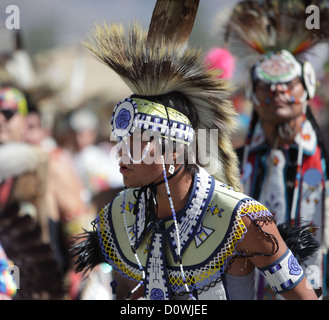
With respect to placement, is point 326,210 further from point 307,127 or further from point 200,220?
point 200,220

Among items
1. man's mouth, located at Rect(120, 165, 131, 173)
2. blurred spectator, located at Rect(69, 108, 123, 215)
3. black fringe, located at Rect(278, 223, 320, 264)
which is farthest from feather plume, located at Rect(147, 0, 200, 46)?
blurred spectator, located at Rect(69, 108, 123, 215)

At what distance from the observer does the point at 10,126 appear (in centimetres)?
570

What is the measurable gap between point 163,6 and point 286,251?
1.27 meters

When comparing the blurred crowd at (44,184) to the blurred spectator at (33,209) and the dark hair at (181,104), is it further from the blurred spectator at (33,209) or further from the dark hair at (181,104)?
the dark hair at (181,104)

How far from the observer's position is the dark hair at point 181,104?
2.58m

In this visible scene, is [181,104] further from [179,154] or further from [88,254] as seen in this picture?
[88,254]

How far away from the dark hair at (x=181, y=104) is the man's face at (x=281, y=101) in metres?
1.43

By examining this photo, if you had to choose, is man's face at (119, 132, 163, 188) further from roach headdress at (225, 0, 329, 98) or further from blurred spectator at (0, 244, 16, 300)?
roach headdress at (225, 0, 329, 98)

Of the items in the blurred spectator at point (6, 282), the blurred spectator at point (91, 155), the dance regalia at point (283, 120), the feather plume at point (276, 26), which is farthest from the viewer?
the blurred spectator at point (91, 155)

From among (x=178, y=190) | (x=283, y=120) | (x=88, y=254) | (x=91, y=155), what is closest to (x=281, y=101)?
(x=283, y=120)

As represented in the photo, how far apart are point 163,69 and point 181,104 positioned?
0.64 feet

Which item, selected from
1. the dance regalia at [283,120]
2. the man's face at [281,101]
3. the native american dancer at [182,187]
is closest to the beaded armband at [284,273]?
the native american dancer at [182,187]

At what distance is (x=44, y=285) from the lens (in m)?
3.90
